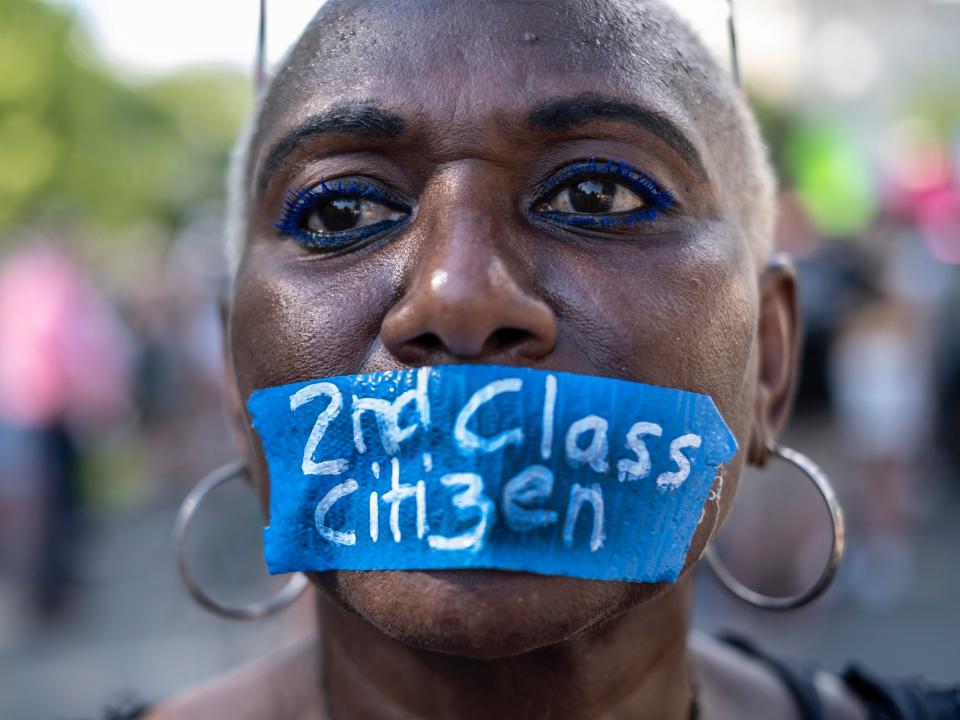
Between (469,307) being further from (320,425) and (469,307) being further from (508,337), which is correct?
(320,425)

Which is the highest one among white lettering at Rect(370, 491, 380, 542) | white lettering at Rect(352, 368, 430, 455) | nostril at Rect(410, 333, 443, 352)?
nostril at Rect(410, 333, 443, 352)

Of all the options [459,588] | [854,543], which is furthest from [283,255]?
[854,543]

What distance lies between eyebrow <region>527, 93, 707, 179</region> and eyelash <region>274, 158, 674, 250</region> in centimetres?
7

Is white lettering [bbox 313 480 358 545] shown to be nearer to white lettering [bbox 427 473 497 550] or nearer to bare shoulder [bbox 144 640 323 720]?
white lettering [bbox 427 473 497 550]

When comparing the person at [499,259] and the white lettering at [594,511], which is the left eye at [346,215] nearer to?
the person at [499,259]

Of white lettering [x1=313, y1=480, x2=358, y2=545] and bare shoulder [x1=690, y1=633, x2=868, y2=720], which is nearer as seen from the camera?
white lettering [x1=313, y1=480, x2=358, y2=545]

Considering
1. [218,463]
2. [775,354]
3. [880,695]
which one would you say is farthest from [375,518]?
[218,463]

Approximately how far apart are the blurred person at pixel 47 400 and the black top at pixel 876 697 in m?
4.86

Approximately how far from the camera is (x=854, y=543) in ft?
24.5

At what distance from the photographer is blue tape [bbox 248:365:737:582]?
1.41 m

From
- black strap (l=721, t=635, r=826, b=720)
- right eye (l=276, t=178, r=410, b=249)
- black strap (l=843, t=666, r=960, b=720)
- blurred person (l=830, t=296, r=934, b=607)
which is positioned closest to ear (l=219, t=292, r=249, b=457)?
right eye (l=276, t=178, r=410, b=249)

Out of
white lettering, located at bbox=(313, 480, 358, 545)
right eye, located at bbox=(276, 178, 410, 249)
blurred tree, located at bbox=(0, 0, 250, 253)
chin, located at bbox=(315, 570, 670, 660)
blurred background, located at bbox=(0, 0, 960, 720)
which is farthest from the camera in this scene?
blurred tree, located at bbox=(0, 0, 250, 253)

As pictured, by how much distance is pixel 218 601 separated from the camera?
203 cm

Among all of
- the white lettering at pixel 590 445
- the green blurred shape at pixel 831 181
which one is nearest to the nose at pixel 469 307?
the white lettering at pixel 590 445
